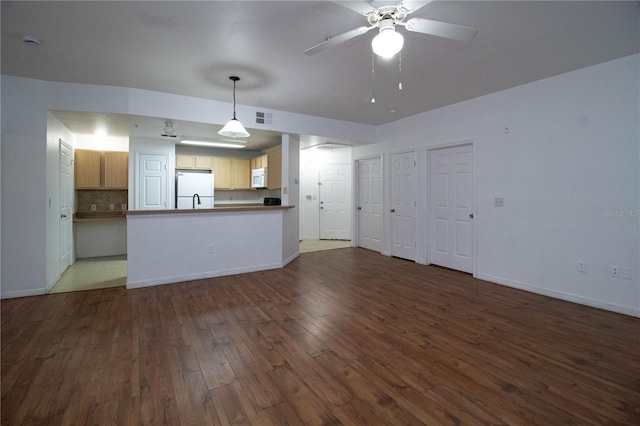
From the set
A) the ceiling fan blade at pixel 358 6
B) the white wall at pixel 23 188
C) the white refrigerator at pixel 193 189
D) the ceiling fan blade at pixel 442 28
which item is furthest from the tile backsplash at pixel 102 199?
the ceiling fan blade at pixel 442 28

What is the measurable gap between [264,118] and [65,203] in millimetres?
3617

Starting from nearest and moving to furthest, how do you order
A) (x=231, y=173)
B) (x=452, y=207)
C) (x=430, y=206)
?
(x=452, y=207), (x=430, y=206), (x=231, y=173)

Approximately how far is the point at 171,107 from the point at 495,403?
16.2ft

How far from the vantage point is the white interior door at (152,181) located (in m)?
6.14

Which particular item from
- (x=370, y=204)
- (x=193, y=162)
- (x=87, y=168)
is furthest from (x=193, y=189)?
(x=370, y=204)

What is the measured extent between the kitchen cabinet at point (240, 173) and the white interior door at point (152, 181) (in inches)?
61.3

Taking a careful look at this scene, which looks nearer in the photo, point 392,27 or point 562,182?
Answer: point 392,27

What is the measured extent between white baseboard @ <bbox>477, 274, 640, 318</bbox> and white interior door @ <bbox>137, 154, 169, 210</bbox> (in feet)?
20.6

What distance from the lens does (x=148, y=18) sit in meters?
2.47

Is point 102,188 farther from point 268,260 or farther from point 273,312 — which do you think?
point 273,312

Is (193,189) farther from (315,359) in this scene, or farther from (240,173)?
(315,359)

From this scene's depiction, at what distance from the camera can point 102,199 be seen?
20.6 feet

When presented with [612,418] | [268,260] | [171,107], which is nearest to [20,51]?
[171,107]

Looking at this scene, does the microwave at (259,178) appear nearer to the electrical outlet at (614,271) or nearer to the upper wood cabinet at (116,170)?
the upper wood cabinet at (116,170)
